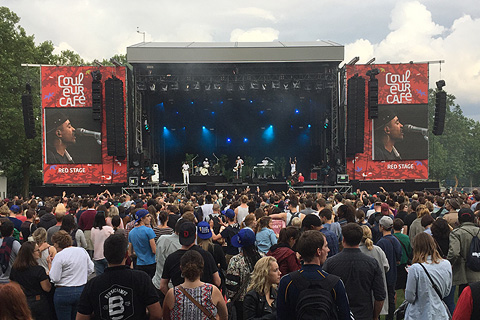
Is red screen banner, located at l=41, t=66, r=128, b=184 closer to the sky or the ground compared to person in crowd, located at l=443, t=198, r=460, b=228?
closer to the sky

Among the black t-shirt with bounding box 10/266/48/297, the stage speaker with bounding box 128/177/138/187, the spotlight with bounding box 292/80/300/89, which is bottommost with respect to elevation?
the stage speaker with bounding box 128/177/138/187

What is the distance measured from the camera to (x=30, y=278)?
4.94m

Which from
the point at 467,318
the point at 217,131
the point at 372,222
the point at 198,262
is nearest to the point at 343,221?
the point at 372,222

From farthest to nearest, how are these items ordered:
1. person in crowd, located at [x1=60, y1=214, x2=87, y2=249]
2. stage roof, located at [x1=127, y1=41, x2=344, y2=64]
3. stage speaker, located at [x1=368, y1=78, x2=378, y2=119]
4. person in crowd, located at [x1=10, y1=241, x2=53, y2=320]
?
stage speaker, located at [x1=368, y1=78, x2=378, y2=119] → stage roof, located at [x1=127, y1=41, x2=344, y2=64] → person in crowd, located at [x1=60, y1=214, x2=87, y2=249] → person in crowd, located at [x1=10, y1=241, x2=53, y2=320]

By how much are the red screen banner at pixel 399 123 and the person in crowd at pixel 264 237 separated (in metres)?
17.9

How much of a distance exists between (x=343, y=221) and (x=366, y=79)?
17.7 meters

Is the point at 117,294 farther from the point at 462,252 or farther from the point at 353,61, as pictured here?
the point at 353,61

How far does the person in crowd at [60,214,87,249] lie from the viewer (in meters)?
6.53

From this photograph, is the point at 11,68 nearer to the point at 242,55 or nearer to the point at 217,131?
the point at 217,131

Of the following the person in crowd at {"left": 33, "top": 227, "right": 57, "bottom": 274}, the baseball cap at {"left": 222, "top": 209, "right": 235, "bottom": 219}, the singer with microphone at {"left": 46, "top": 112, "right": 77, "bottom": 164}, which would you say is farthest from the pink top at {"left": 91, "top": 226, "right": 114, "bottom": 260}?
the singer with microphone at {"left": 46, "top": 112, "right": 77, "bottom": 164}

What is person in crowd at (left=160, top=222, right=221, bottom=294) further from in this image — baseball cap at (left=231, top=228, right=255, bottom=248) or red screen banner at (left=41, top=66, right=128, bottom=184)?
red screen banner at (left=41, top=66, right=128, bottom=184)

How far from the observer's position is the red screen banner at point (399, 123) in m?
23.1

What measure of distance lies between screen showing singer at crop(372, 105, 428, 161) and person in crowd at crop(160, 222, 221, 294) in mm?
19614

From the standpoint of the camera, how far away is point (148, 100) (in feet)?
83.1
